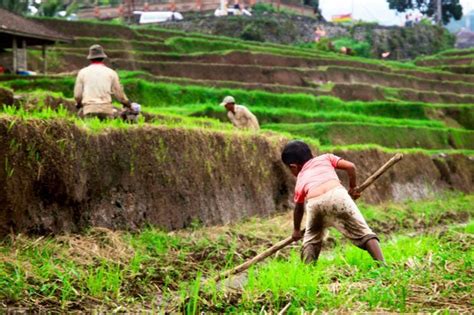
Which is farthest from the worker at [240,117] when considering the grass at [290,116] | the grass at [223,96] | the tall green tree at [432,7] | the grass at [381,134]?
the tall green tree at [432,7]

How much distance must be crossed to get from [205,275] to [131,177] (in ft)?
6.23

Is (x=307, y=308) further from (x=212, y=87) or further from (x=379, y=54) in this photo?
(x=379, y=54)

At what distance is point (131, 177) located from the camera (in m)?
8.92

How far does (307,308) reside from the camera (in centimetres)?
464

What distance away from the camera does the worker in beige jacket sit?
32.7ft

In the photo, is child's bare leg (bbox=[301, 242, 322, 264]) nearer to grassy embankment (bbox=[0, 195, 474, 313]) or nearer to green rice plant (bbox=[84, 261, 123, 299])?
grassy embankment (bbox=[0, 195, 474, 313])

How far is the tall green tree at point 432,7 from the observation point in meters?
65.8

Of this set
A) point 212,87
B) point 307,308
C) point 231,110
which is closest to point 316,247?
point 307,308

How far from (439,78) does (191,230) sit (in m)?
28.9

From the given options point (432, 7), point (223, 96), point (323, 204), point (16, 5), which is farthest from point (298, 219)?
point (432, 7)

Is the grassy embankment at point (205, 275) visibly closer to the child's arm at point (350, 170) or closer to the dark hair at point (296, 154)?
the child's arm at point (350, 170)

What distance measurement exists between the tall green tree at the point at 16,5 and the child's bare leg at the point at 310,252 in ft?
107

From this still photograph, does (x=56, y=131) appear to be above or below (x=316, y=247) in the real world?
above

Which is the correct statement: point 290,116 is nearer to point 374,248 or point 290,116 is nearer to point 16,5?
point 374,248
